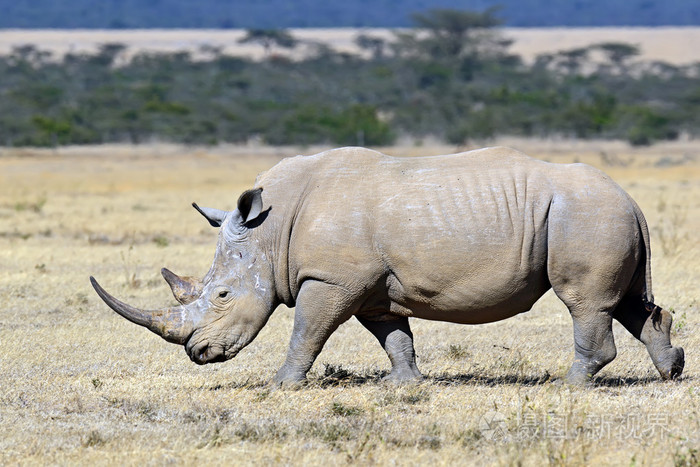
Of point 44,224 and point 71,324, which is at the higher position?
point 71,324

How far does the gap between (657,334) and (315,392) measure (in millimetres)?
2303

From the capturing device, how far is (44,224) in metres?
18.4

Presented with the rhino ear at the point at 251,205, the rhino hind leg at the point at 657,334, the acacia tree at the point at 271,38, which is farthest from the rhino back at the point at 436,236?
the acacia tree at the point at 271,38

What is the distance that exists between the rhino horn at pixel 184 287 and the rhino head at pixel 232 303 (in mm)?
61

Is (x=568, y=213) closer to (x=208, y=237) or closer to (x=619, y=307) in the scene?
(x=619, y=307)

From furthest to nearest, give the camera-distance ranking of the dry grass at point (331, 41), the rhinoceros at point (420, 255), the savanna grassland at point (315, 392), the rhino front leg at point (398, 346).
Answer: the dry grass at point (331, 41) → the rhino front leg at point (398, 346) → the rhinoceros at point (420, 255) → the savanna grassland at point (315, 392)

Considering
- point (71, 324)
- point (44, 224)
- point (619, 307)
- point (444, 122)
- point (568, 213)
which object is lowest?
point (444, 122)

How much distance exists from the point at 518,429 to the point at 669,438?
0.78 meters

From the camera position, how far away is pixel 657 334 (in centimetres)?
757

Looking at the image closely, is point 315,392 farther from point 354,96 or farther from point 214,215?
point 354,96

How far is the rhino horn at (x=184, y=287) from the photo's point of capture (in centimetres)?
759

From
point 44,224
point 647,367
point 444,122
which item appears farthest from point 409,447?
point 444,122

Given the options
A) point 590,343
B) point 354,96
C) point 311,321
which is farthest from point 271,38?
point 590,343

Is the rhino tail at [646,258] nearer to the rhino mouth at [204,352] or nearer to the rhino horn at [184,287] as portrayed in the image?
the rhino mouth at [204,352]
